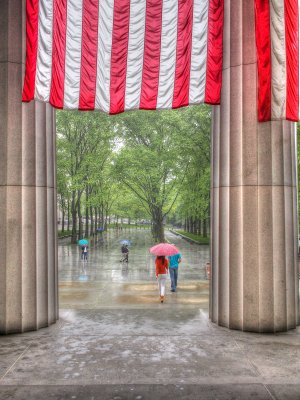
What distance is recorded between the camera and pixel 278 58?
837 cm

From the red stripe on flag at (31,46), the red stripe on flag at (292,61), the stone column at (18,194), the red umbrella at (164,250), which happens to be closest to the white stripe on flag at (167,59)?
the red stripe on flag at (292,61)

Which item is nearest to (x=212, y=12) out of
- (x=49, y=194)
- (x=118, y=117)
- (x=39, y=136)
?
(x=39, y=136)

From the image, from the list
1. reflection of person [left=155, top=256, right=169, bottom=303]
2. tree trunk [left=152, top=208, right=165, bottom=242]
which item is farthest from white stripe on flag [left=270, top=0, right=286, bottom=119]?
tree trunk [left=152, top=208, right=165, bottom=242]

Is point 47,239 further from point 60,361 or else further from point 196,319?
point 196,319

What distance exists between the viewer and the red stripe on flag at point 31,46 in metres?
8.50

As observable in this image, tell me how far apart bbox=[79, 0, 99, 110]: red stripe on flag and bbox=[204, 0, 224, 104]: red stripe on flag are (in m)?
2.61

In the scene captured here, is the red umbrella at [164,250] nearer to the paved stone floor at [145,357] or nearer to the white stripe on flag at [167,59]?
the paved stone floor at [145,357]

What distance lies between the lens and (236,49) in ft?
30.5

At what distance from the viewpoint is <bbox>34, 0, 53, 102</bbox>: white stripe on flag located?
8469 mm

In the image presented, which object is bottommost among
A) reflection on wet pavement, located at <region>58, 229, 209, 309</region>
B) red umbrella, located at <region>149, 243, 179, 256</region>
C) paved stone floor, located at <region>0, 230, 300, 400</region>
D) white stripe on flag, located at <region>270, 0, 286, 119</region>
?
reflection on wet pavement, located at <region>58, 229, 209, 309</region>

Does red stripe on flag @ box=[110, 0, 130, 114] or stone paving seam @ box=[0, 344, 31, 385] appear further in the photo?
red stripe on flag @ box=[110, 0, 130, 114]

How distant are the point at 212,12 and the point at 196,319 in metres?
7.58

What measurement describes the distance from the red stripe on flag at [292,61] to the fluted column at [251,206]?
2.88 feet

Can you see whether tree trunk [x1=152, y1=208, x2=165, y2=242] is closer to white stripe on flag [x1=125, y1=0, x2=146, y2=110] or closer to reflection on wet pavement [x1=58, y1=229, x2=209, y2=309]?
reflection on wet pavement [x1=58, y1=229, x2=209, y2=309]
